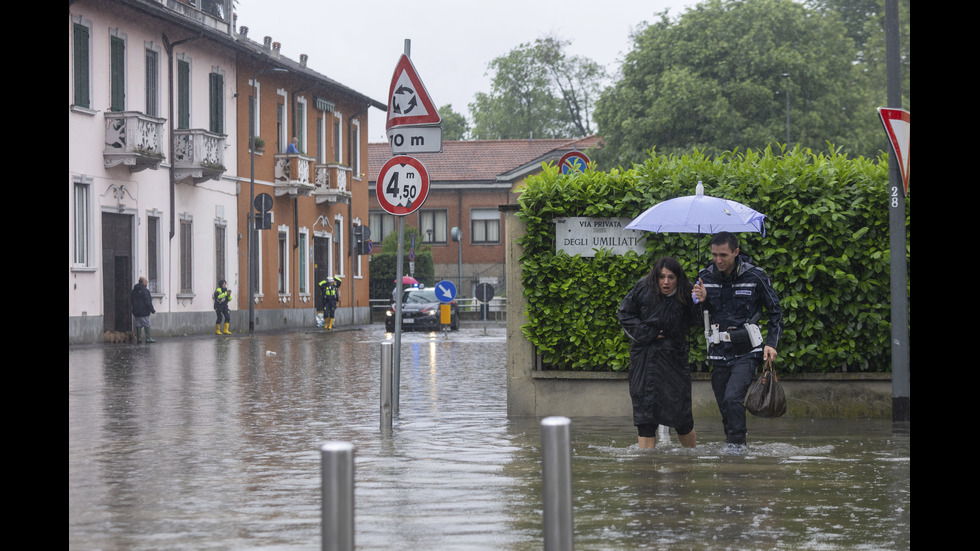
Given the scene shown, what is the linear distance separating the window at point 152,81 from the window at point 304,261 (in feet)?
39.0

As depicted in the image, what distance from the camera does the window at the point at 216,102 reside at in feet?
135

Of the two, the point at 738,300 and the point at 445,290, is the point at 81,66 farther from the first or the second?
the point at 738,300

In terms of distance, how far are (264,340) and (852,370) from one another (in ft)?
80.1

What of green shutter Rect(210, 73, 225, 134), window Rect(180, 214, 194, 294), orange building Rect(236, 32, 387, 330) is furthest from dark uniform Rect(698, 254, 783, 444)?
orange building Rect(236, 32, 387, 330)

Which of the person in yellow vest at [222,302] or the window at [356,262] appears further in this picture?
the window at [356,262]

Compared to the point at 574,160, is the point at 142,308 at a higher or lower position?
lower

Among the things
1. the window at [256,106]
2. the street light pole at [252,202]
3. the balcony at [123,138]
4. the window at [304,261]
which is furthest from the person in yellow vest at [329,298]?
the balcony at [123,138]

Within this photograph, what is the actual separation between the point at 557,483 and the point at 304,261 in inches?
1760

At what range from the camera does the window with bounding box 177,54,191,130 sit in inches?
1529

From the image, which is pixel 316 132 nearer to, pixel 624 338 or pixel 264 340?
pixel 264 340

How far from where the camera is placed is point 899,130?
12.0m

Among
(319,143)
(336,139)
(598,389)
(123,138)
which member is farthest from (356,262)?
(598,389)

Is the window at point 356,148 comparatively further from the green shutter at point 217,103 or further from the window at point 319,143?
the green shutter at point 217,103

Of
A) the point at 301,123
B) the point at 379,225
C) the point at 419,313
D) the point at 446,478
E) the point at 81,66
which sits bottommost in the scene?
the point at 446,478
